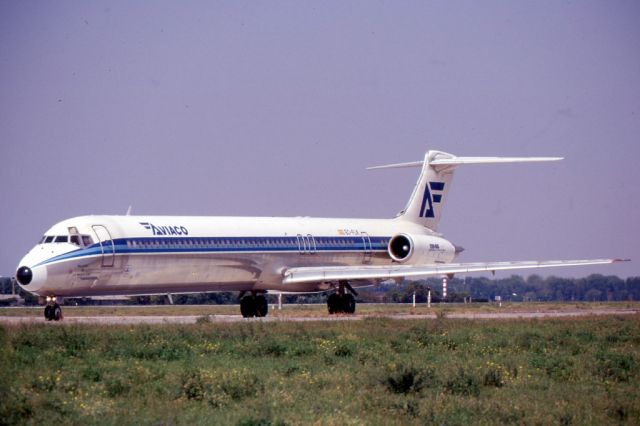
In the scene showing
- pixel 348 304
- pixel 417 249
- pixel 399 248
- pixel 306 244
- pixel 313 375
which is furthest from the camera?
pixel 399 248

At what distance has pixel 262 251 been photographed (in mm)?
38656

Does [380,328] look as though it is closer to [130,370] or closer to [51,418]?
[130,370]

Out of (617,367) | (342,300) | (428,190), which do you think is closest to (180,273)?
(342,300)

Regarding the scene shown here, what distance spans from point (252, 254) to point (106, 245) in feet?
22.0

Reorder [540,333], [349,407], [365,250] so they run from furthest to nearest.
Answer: [365,250] → [540,333] → [349,407]

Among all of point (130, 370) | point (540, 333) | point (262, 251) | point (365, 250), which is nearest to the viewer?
point (130, 370)

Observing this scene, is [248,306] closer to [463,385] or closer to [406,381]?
[406,381]

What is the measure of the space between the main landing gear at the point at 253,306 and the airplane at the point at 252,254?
39 mm

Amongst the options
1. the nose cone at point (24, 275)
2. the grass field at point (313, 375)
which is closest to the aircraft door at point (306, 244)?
the grass field at point (313, 375)

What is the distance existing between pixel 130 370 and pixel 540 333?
1303 cm

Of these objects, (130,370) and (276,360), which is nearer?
(130,370)

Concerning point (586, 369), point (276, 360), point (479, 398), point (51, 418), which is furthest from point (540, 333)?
point (51, 418)

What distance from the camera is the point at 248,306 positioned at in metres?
40.4

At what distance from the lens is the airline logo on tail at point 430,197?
156ft
